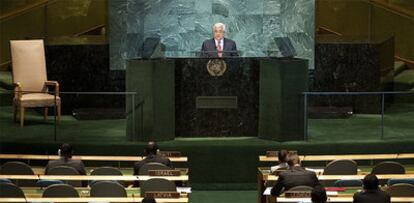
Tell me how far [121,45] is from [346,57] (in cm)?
379

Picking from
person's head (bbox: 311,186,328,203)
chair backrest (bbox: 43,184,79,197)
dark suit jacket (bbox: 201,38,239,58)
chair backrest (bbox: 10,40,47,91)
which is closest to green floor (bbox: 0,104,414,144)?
chair backrest (bbox: 10,40,47,91)

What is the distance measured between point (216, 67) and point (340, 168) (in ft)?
11.3

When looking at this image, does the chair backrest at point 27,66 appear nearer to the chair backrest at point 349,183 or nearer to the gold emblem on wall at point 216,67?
the gold emblem on wall at point 216,67

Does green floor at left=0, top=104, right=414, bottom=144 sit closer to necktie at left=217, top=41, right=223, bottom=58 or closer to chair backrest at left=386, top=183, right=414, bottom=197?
necktie at left=217, top=41, right=223, bottom=58

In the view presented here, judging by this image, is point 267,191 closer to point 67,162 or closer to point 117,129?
point 67,162

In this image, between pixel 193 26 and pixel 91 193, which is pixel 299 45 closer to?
pixel 193 26

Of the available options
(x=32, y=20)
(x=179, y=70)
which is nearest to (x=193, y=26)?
(x=179, y=70)

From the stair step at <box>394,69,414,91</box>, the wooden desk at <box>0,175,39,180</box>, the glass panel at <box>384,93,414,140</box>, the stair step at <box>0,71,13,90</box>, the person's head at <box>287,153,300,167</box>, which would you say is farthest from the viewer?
the stair step at <box>394,69,414,91</box>

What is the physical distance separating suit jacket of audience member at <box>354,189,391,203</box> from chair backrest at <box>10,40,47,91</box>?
24.0ft

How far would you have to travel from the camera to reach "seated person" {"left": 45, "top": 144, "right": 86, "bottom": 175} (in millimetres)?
11906

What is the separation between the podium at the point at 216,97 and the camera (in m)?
14.4

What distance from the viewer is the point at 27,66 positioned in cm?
1578

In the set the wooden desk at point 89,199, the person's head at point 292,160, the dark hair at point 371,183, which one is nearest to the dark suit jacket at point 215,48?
the person's head at point 292,160

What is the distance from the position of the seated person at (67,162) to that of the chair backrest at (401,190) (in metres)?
3.68
